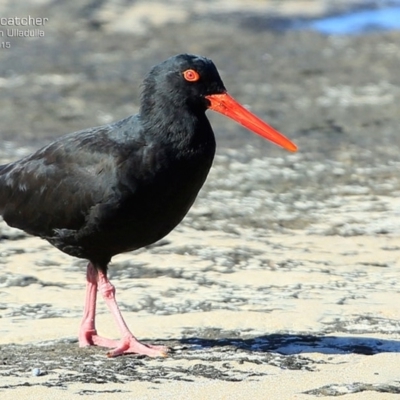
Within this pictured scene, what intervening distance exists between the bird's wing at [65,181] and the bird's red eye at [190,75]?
19.2 inches

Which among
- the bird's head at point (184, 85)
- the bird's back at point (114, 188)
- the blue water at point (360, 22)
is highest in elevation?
the blue water at point (360, 22)

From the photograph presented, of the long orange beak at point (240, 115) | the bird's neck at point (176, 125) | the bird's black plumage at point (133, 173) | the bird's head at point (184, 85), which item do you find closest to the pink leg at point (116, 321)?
the bird's black plumage at point (133, 173)

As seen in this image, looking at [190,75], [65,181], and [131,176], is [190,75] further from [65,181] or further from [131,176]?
[65,181]

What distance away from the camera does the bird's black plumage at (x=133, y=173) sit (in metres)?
5.84

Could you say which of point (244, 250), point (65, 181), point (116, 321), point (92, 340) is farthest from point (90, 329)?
point (244, 250)

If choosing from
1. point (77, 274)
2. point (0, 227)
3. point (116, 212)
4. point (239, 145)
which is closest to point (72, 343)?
point (116, 212)

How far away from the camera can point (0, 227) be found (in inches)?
348

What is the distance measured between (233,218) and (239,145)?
8.55ft

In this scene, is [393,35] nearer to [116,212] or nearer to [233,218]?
[233,218]

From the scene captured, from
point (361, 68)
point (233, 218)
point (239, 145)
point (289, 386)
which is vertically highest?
point (361, 68)

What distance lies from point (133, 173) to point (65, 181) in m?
0.52

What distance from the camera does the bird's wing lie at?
5.92 meters

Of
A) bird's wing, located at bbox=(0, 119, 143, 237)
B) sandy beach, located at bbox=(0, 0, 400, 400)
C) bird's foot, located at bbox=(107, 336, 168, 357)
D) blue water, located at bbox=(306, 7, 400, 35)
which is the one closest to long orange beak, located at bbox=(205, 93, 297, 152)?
bird's wing, located at bbox=(0, 119, 143, 237)

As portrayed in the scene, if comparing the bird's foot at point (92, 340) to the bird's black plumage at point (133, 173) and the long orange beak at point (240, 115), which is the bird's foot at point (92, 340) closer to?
the bird's black plumage at point (133, 173)
